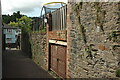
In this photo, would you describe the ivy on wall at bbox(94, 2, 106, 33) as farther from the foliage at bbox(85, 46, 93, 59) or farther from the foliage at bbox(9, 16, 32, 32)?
the foliage at bbox(9, 16, 32, 32)

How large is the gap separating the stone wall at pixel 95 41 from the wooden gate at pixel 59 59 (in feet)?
3.52

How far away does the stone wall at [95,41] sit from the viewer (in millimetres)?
4145

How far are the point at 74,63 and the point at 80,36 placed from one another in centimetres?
99

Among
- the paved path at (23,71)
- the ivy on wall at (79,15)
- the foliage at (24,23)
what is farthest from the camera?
the foliage at (24,23)

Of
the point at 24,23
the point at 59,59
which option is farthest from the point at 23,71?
the point at 24,23

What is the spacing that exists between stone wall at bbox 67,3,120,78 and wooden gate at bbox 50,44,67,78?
107 cm

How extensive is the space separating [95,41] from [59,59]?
11.5ft

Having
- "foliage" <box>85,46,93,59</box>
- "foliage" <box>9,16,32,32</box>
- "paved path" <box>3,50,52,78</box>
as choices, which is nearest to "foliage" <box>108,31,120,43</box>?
"foliage" <box>85,46,93,59</box>

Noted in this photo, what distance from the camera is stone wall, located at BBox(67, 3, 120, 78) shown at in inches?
163

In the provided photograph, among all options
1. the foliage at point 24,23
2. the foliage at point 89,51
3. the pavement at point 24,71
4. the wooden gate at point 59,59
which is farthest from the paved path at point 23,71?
the foliage at point 24,23

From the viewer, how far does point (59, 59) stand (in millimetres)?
8211

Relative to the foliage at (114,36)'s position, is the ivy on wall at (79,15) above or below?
above

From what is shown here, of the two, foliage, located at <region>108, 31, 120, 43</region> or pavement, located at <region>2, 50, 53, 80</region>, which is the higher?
foliage, located at <region>108, 31, 120, 43</region>

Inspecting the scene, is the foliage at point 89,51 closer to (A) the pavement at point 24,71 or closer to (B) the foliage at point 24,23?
(A) the pavement at point 24,71
